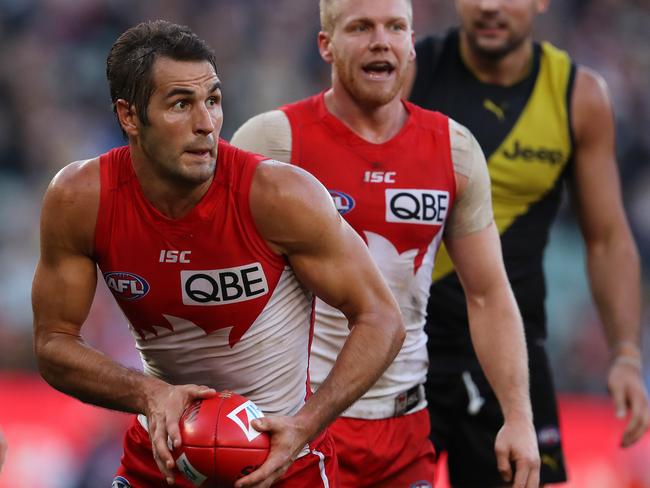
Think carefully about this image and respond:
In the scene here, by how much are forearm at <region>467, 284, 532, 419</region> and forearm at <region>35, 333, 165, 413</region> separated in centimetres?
149

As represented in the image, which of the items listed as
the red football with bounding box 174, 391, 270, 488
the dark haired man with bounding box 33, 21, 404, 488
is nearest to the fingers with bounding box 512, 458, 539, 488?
the dark haired man with bounding box 33, 21, 404, 488

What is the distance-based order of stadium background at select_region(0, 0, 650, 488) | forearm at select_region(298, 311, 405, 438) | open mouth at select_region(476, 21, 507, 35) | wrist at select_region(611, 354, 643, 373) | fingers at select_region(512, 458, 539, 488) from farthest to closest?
stadium background at select_region(0, 0, 650, 488)
wrist at select_region(611, 354, 643, 373)
open mouth at select_region(476, 21, 507, 35)
fingers at select_region(512, 458, 539, 488)
forearm at select_region(298, 311, 405, 438)

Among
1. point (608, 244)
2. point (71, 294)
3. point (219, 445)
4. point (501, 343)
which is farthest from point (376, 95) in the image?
point (608, 244)

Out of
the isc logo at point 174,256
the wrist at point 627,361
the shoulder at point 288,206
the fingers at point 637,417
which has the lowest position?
the fingers at point 637,417

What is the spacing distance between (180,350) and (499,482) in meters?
2.11

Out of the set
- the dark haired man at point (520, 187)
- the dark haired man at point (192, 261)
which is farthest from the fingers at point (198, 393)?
the dark haired man at point (520, 187)

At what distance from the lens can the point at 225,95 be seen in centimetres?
1266

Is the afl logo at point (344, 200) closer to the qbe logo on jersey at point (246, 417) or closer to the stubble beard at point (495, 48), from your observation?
the qbe logo on jersey at point (246, 417)

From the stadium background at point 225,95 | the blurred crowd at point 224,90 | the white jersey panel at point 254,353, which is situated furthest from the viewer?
the blurred crowd at point 224,90

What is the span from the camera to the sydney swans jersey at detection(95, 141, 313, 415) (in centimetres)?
399

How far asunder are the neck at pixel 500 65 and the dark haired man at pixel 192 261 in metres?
2.08

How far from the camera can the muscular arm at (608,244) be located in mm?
5703

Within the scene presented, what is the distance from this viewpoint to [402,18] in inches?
187

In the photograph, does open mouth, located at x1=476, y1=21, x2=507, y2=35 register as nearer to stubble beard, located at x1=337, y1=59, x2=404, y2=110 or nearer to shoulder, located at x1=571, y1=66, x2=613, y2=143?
shoulder, located at x1=571, y1=66, x2=613, y2=143
